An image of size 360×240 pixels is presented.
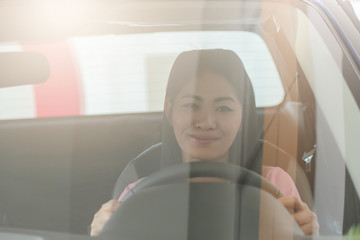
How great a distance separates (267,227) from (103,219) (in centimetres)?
41

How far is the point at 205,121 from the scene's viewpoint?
1.44m

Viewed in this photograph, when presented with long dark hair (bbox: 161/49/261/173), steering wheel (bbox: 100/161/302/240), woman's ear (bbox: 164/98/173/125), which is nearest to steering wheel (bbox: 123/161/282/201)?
steering wheel (bbox: 100/161/302/240)

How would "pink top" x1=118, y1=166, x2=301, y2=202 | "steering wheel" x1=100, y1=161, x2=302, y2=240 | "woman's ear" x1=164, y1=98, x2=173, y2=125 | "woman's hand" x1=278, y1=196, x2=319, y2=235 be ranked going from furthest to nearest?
"woman's ear" x1=164, y1=98, x2=173, y2=125, "pink top" x1=118, y1=166, x2=301, y2=202, "woman's hand" x1=278, y1=196, x2=319, y2=235, "steering wheel" x1=100, y1=161, x2=302, y2=240

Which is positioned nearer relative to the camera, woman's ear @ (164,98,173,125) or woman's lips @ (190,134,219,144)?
woman's lips @ (190,134,219,144)

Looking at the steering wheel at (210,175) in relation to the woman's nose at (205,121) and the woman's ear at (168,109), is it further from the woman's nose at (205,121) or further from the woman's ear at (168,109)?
the woman's ear at (168,109)

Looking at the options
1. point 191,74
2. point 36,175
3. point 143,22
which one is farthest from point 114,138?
point 191,74

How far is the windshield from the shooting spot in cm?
121

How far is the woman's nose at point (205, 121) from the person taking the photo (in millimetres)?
1439

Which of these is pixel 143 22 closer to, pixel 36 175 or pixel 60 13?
pixel 60 13

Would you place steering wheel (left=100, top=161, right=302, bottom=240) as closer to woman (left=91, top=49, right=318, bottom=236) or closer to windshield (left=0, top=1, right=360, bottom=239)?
windshield (left=0, top=1, right=360, bottom=239)

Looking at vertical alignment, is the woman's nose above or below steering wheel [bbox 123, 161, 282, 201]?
above

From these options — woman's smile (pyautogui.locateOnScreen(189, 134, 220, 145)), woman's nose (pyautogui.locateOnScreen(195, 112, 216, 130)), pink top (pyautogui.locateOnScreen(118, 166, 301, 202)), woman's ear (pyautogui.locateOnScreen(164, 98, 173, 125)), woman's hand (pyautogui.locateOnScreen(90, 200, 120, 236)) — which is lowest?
woman's hand (pyautogui.locateOnScreen(90, 200, 120, 236))


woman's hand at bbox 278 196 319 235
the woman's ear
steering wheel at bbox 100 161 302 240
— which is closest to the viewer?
steering wheel at bbox 100 161 302 240

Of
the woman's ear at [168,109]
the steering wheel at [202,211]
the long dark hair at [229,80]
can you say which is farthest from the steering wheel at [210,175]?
the woman's ear at [168,109]
